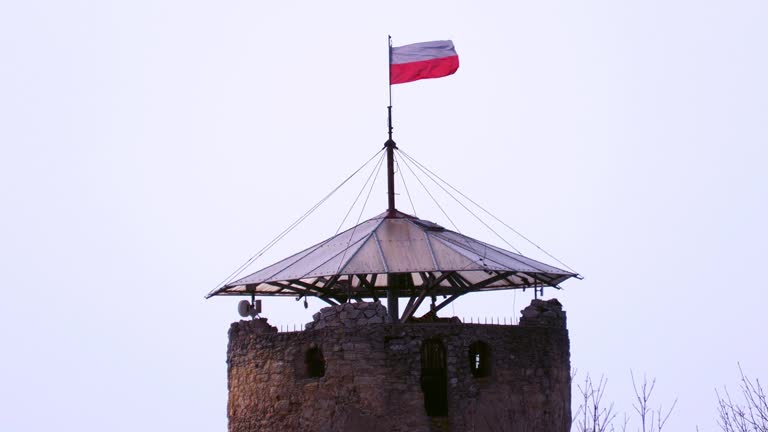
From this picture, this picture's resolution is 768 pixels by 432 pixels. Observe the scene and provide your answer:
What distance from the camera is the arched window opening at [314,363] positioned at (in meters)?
41.8

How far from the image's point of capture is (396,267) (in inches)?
1663

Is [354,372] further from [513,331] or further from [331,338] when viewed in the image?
[513,331]

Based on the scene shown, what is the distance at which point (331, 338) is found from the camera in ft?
136

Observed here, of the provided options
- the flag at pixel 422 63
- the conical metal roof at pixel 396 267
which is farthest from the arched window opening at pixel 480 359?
the flag at pixel 422 63

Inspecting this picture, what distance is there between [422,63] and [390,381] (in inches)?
334

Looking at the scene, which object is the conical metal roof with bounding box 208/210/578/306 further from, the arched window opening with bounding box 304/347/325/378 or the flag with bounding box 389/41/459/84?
the flag with bounding box 389/41/459/84

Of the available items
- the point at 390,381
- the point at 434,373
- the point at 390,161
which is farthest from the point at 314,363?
the point at 390,161

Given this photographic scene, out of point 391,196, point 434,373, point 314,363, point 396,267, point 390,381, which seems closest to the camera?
point 390,381

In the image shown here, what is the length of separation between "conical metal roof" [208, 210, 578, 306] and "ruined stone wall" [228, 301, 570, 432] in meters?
1.32

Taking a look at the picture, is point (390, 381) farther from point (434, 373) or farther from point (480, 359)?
point (480, 359)

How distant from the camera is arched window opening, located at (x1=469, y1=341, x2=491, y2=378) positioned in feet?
137

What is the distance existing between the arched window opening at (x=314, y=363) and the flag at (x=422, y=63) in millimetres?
7259

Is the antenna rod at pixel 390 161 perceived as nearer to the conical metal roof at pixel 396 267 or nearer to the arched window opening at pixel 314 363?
the conical metal roof at pixel 396 267

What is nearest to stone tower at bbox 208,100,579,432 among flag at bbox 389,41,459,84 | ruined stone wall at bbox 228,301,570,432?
ruined stone wall at bbox 228,301,570,432
